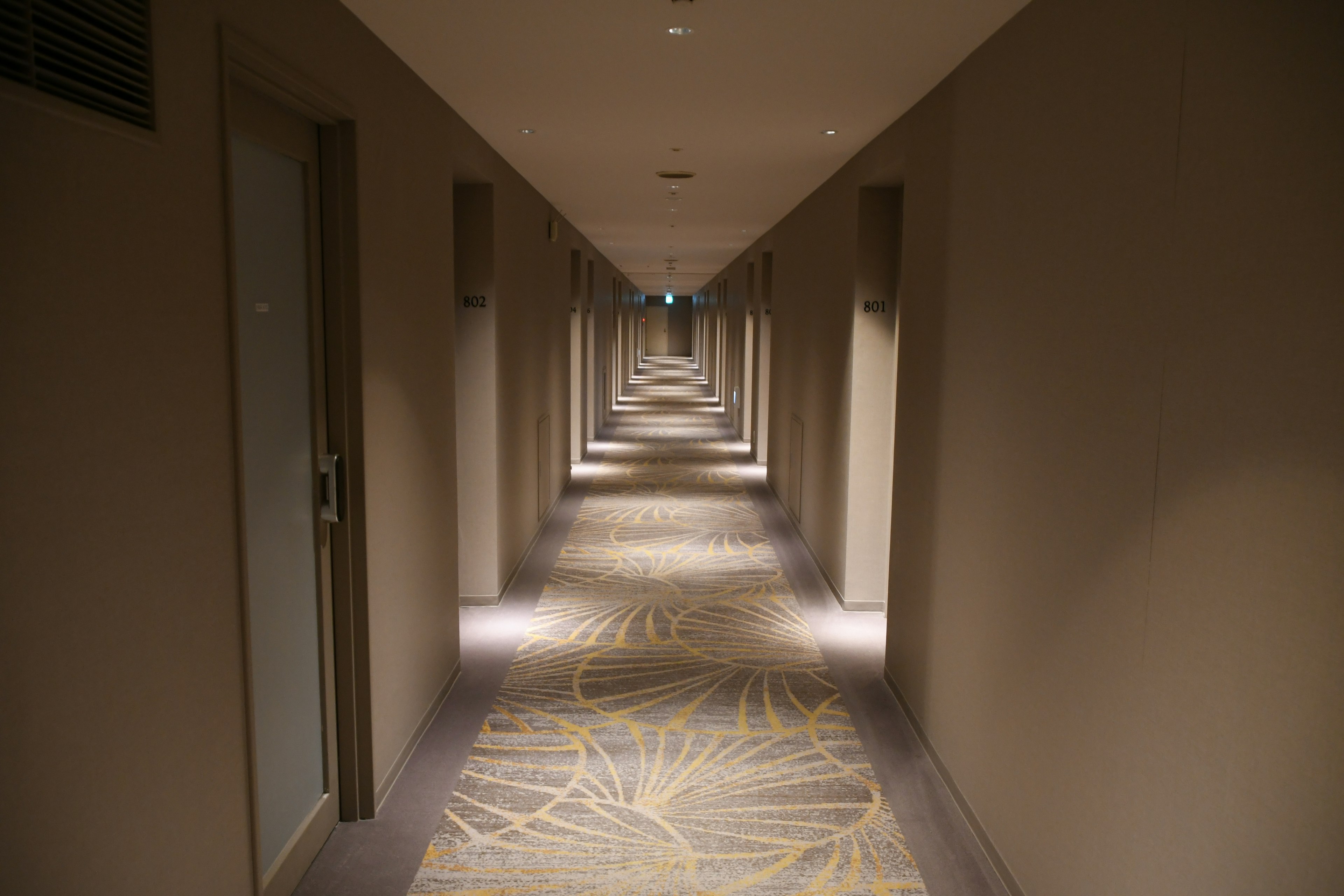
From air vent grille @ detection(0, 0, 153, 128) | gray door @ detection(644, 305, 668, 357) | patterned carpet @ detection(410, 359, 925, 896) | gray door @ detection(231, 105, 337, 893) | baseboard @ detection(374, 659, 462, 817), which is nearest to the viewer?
air vent grille @ detection(0, 0, 153, 128)

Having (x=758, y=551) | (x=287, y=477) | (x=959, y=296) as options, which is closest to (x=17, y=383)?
(x=287, y=477)

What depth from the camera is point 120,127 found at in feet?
5.78

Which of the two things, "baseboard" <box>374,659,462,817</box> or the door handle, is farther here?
"baseboard" <box>374,659,462,817</box>

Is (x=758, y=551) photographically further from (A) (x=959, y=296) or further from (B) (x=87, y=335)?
(B) (x=87, y=335)

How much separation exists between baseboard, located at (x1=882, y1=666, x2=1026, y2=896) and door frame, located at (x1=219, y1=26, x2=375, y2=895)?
206 cm

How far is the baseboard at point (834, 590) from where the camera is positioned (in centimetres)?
574

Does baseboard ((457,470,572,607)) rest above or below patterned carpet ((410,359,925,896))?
above

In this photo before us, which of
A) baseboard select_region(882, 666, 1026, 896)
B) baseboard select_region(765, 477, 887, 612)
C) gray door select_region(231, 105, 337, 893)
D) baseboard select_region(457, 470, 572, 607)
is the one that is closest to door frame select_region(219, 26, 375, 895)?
gray door select_region(231, 105, 337, 893)

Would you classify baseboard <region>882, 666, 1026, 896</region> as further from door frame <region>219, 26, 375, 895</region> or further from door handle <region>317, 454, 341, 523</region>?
door handle <region>317, 454, 341, 523</region>

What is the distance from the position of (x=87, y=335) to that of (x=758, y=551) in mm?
5753

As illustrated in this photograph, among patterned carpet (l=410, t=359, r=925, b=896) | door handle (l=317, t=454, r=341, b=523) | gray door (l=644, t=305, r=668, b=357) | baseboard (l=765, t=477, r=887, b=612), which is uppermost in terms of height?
gray door (l=644, t=305, r=668, b=357)

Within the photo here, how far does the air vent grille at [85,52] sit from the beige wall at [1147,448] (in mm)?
2075

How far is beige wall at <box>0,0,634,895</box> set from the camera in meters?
1.54

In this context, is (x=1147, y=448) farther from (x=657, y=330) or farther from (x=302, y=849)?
(x=657, y=330)
